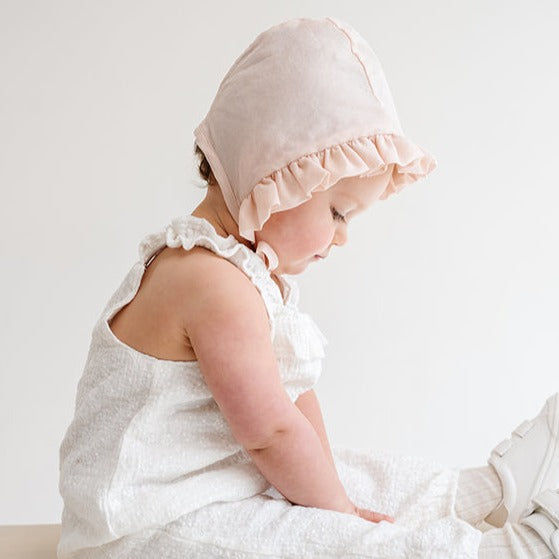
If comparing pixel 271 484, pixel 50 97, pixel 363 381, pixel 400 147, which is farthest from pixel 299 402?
pixel 50 97

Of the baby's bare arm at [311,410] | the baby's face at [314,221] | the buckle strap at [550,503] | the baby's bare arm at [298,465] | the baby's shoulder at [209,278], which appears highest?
the baby's face at [314,221]

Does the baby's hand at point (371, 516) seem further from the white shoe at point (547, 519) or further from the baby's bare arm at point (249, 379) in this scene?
the white shoe at point (547, 519)

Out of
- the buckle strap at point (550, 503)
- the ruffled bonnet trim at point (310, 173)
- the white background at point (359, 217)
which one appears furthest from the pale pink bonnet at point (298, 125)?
the white background at point (359, 217)

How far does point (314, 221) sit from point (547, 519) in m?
0.46

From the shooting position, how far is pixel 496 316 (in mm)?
2613

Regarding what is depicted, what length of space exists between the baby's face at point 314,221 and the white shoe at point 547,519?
1.37 ft

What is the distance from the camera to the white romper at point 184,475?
1.19m

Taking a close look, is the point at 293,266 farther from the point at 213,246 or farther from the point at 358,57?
the point at 358,57

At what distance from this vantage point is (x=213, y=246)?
1283 mm

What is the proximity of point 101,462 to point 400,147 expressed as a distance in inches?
21.2

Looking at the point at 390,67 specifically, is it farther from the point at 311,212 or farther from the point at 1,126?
the point at 311,212

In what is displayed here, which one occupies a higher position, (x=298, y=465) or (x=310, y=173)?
(x=310, y=173)

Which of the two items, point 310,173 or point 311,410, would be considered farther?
point 311,410

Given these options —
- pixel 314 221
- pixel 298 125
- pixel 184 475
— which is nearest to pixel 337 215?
pixel 314 221
